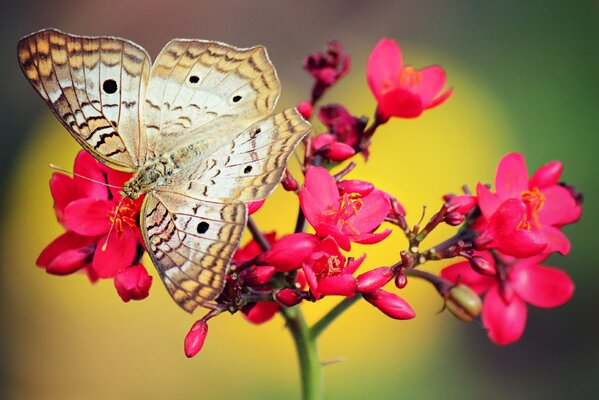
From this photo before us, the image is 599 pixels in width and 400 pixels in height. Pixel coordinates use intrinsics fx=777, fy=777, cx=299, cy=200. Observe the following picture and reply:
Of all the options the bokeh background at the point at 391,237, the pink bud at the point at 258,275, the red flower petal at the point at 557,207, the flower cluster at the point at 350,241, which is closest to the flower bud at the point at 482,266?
the flower cluster at the point at 350,241

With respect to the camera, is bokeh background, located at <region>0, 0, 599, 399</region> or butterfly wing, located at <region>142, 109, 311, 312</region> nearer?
butterfly wing, located at <region>142, 109, 311, 312</region>

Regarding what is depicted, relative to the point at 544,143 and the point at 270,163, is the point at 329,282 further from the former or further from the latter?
the point at 544,143

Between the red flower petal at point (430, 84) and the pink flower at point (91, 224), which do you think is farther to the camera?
the red flower petal at point (430, 84)

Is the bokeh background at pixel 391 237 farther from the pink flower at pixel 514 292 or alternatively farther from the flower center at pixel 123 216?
the flower center at pixel 123 216

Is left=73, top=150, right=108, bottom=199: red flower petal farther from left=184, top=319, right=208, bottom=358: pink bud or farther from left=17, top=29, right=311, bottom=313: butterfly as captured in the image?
left=184, top=319, right=208, bottom=358: pink bud

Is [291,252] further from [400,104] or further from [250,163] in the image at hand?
[400,104]

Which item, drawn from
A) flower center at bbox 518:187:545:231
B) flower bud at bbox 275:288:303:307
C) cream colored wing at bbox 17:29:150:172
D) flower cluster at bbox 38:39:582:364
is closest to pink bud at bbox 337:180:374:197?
flower cluster at bbox 38:39:582:364

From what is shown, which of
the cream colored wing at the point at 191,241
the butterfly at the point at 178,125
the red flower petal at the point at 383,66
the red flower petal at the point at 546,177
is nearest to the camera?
the cream colored wing at the point at 191,241
